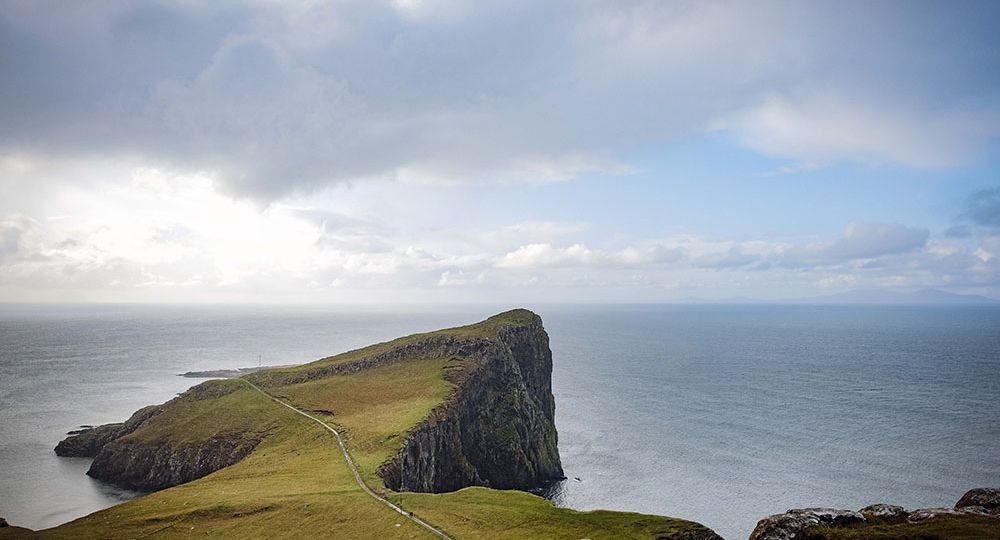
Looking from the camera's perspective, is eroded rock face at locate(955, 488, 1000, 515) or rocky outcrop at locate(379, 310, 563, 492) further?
rocky outcrop at locate(379, 310, 563, 492)

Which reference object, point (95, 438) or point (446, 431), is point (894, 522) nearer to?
point (446, 431)

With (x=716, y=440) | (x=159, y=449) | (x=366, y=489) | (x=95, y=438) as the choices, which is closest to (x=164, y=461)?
(x=159, y=449)

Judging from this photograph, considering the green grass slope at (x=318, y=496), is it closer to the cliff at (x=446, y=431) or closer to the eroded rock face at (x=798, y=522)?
the cliff at (x=446, y=431)

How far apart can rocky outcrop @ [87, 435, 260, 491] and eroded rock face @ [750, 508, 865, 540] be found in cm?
7305

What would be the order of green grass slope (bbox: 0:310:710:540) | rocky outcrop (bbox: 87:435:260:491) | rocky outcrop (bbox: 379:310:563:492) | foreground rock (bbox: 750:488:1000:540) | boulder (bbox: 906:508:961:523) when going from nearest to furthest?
foreground rock (bbox: 750:488:1000:540) < boulder (bbox: 906:508:961:523) < green grass slope (bbox: 0:310:710:540) < rocky outcrop (bbox: 379:310:563:492) < rocky outcrop (bbox: 87:435:260:491)

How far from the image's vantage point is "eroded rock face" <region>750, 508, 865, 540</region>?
33.8 metres

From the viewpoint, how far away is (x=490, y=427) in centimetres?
10150

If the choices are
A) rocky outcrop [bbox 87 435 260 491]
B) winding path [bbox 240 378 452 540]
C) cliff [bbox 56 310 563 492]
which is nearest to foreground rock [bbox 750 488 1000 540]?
winding path [bbox 240 378 452 540]

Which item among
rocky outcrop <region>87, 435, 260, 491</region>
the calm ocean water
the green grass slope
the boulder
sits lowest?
the calm ocean water

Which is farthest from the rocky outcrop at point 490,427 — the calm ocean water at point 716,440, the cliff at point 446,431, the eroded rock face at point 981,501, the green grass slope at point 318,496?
the eroded rock face at point 981,501

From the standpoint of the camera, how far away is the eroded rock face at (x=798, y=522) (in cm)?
3378

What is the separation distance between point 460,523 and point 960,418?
460ft

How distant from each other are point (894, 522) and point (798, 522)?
6172mm

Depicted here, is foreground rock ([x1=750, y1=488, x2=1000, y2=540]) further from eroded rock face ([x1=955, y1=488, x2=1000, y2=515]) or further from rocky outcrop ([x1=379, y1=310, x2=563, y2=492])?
rocky outcrop ([x1=379, y1=310, x2=563, y2=492])
